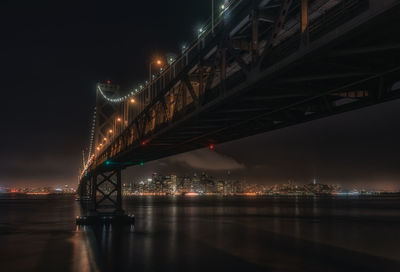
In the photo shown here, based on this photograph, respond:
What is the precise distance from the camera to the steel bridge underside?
364 inches

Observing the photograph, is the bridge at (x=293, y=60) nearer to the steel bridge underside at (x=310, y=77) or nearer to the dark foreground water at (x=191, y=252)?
the steel bridge underside at (x=310, y=77)

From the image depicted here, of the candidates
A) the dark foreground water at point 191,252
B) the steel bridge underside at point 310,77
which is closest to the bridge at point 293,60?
the steel bridge underside at point 310,77

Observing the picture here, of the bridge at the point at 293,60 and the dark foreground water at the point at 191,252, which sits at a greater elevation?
the bridge at the point at 293,60

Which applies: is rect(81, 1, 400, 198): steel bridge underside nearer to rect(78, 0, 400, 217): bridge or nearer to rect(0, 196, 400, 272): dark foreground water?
rect(78, 0, 400, 217): bridge

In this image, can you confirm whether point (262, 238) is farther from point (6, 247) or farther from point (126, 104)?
point (126, 104)

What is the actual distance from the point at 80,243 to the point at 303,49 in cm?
2564

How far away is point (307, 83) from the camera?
13430 mm

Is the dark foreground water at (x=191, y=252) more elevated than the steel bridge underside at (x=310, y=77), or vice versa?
the steel bridge underside at (x=310, y=77)

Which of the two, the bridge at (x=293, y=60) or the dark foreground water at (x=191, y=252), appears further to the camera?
the dark foreground water at (x=191, y=252)

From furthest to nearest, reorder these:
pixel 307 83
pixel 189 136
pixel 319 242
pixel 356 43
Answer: pixel 319 242 < pixel 189 136 < pixel 307 83 < pixel 356 43

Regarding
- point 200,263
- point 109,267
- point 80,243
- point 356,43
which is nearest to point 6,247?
point 80,243

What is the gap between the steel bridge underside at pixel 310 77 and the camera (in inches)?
364

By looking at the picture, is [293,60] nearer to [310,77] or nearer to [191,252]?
[310,77]

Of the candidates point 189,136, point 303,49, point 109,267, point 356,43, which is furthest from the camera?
point 189,136
